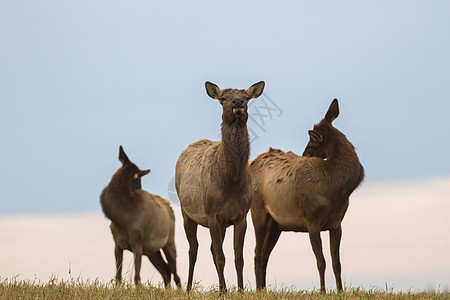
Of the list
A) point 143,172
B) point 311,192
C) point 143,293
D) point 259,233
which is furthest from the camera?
point 143,172

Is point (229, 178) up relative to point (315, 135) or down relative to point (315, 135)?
down

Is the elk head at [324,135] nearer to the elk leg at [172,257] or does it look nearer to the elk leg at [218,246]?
the elk leg at [218,246]

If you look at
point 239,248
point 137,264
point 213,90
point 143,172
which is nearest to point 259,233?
point 239,248

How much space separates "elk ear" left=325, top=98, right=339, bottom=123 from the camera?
1216 cm

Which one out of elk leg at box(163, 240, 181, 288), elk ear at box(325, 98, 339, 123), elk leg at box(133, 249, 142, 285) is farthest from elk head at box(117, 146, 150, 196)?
elk ear at box(325, 98, 339, 123)

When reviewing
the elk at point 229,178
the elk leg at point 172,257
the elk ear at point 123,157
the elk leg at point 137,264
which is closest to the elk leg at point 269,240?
the elk at point 229,178

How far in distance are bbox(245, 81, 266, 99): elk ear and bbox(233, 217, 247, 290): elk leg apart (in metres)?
1.95

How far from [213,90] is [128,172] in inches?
195

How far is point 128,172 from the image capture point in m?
14.7

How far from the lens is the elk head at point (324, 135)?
39.0 ft

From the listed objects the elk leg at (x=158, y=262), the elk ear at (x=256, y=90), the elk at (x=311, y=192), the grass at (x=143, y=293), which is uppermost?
the elk ear at (x=256, y=90)

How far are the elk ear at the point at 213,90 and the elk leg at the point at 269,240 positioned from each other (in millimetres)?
3168

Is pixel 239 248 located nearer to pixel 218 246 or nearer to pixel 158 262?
pixel 218 246

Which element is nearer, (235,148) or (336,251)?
Result: (235,148)
